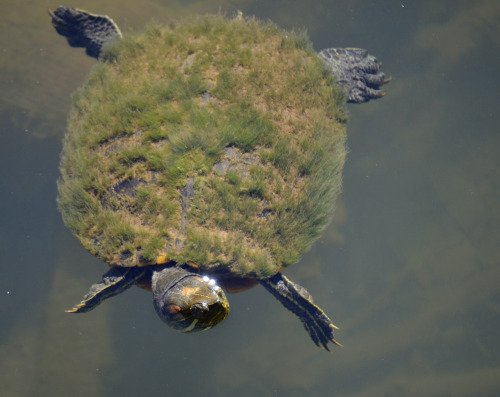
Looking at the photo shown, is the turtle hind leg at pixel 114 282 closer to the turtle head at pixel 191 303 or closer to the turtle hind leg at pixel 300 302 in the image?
the turtle head at pixel 191 303

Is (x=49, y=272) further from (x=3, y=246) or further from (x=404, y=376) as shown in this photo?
(x=404, y=376)

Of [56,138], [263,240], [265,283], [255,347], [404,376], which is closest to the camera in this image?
[263,240]

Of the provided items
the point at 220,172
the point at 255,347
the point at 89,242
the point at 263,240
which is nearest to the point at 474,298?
the point at 255,347

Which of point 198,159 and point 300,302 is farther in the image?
point 300,302

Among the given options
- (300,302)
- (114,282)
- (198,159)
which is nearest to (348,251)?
(300,302)

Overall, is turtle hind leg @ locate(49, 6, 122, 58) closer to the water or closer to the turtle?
the turtle

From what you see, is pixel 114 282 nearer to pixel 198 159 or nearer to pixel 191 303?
pixel 191 303
